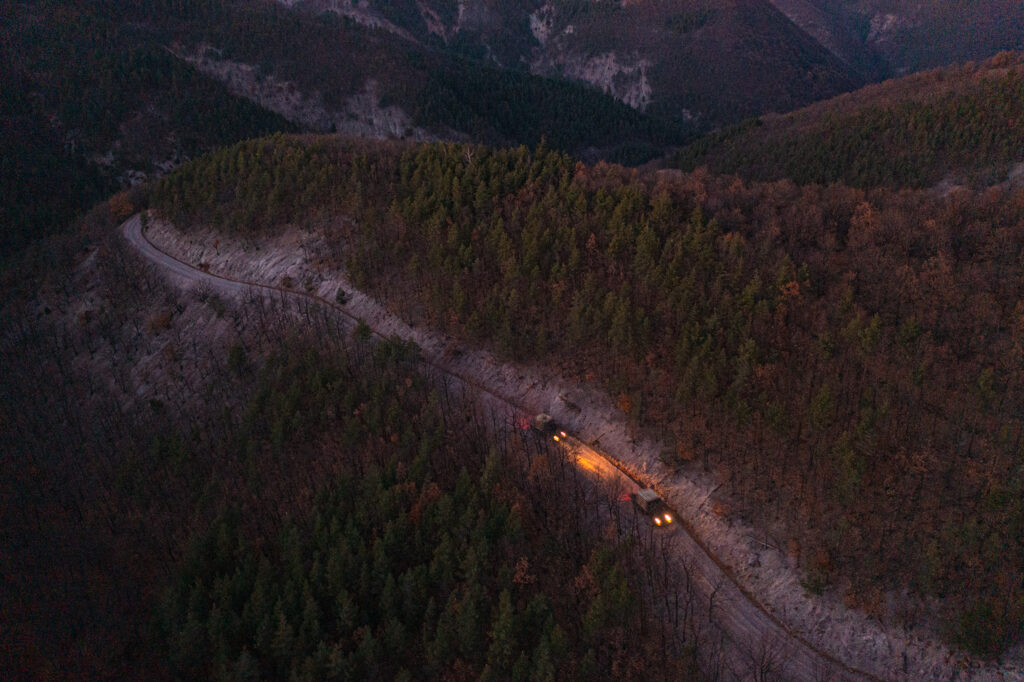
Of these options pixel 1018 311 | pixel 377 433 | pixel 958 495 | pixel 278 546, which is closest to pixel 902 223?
pixel 1018 311

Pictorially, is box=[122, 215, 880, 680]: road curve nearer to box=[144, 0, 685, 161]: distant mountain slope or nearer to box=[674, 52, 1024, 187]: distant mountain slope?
box=[674, 52, 1024, 187]: distant mountain slope

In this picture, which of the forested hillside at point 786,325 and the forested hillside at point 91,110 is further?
the forested hillside at point 91,110

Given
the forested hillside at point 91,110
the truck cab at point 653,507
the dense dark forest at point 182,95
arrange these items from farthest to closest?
1. the dense dark forest at point 182,95
2. the forested hillside at point 91,110
3. the truck cab at point 653,507

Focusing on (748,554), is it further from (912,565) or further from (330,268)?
(330,268)

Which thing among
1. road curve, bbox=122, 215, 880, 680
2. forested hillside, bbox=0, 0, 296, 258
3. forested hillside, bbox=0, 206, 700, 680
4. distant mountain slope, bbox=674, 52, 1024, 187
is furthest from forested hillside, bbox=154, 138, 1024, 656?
forested hillside, bbox=0, 0, 296, 258

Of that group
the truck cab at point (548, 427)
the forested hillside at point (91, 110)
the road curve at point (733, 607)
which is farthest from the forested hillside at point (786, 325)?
the forested hillside at point (91, 110)

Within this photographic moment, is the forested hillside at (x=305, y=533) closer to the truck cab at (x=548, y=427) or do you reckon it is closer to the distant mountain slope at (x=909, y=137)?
the truck cab at (x=548, y=427)
